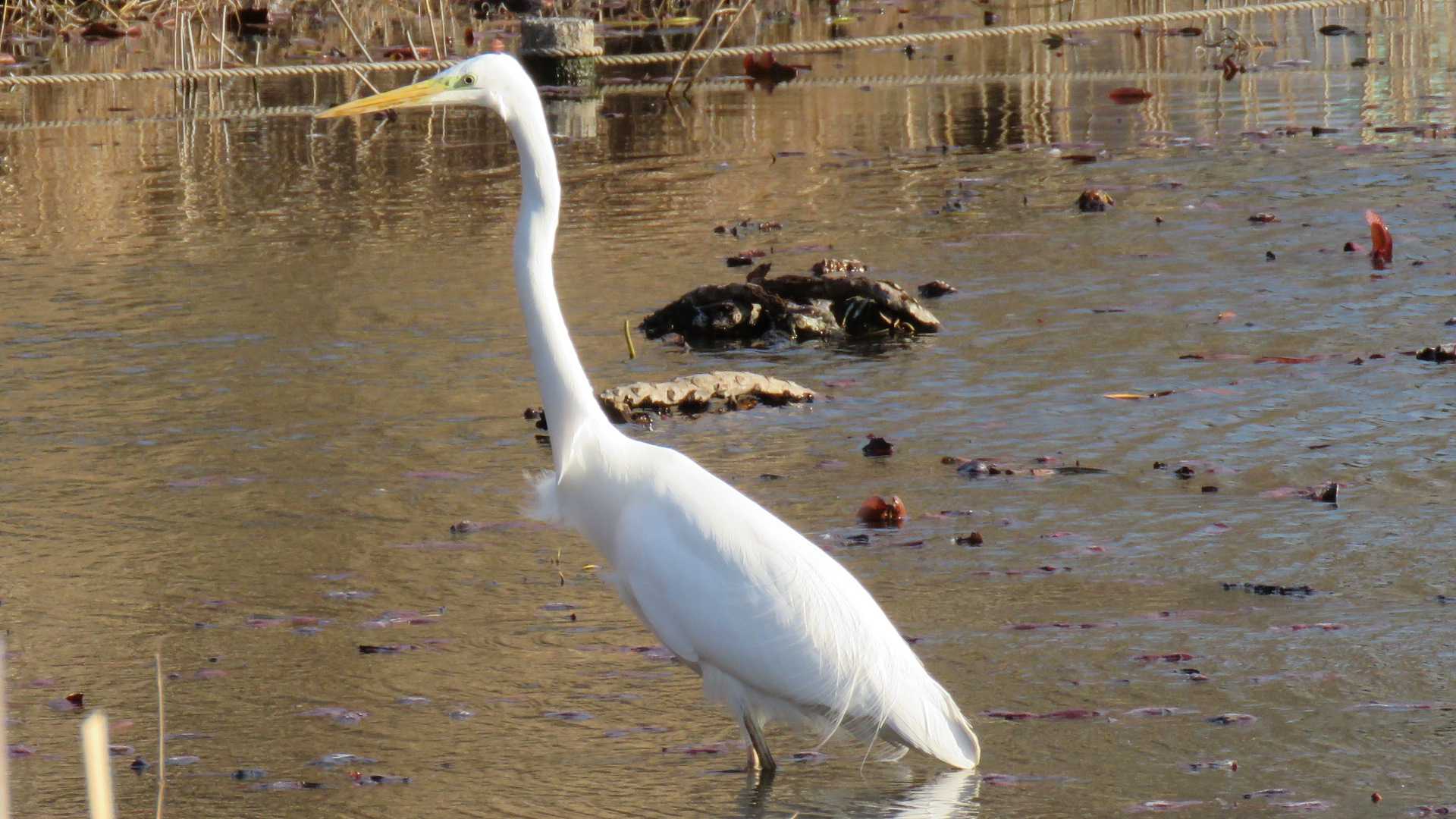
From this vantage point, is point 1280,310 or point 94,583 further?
point 1280,310

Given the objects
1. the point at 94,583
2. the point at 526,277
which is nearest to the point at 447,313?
the point at 94,583

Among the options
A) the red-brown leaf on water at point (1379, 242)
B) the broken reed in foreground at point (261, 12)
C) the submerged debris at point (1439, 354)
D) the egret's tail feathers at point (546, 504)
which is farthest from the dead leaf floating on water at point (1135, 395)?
the broken reed in foreground at point (261, 12)

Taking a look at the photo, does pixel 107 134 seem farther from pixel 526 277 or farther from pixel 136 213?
pixel 526 277

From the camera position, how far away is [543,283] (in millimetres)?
4129

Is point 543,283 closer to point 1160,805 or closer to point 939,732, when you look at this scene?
point 939,732

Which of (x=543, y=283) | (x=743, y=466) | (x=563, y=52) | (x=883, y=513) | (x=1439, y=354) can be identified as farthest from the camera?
(x=563, y=52)

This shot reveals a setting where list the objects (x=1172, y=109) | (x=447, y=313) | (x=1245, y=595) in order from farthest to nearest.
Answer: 1. (x=1172, y=109)
2. (x=447, y=313)
3. (x=1245, y=595)

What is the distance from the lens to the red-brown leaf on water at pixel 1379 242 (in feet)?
25.4

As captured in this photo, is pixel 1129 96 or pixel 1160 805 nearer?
pixel 1160 805

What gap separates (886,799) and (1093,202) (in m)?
6.16

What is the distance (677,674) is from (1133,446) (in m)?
2.07

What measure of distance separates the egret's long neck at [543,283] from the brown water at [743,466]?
1.90 feet

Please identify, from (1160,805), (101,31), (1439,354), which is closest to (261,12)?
(101,31)

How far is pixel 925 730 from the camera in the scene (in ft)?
11.7
